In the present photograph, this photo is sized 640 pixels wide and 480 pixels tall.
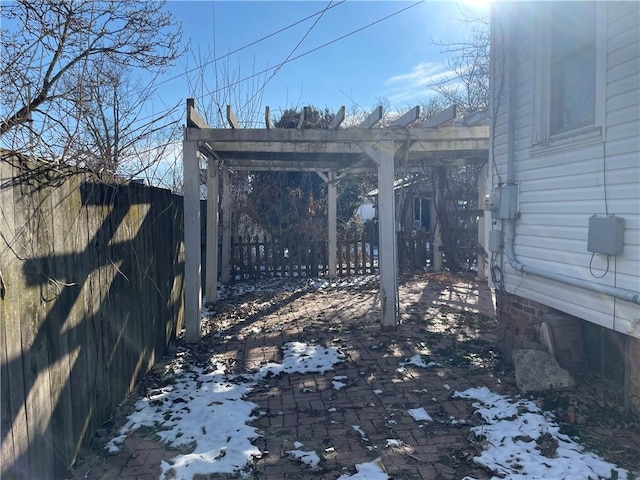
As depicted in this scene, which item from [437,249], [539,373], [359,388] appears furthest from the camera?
[437,249]

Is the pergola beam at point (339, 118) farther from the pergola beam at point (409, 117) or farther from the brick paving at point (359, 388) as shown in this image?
the brick paving at point (359, 388)

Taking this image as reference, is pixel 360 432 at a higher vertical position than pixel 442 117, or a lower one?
lower

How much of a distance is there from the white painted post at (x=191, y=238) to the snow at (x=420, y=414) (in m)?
3.30

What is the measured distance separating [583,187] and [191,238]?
179 inches

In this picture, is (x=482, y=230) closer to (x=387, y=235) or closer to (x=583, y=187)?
(x=387, y=235)

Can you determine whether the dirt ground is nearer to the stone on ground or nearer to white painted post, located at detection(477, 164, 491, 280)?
the stone on ground

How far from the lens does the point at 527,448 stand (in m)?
3.09

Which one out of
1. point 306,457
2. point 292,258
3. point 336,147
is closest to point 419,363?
point 306,457

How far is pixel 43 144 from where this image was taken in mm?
2586

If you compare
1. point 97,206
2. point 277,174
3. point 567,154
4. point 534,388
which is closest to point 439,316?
point 534,388

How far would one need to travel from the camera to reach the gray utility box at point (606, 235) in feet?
10.9

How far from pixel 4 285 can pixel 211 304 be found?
621cm

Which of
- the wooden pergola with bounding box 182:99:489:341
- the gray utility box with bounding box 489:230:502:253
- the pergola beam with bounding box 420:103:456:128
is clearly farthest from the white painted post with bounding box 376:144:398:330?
A: the gray utility box with bounding box 489:230:502:253

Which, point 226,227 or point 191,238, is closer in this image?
point 191,238
